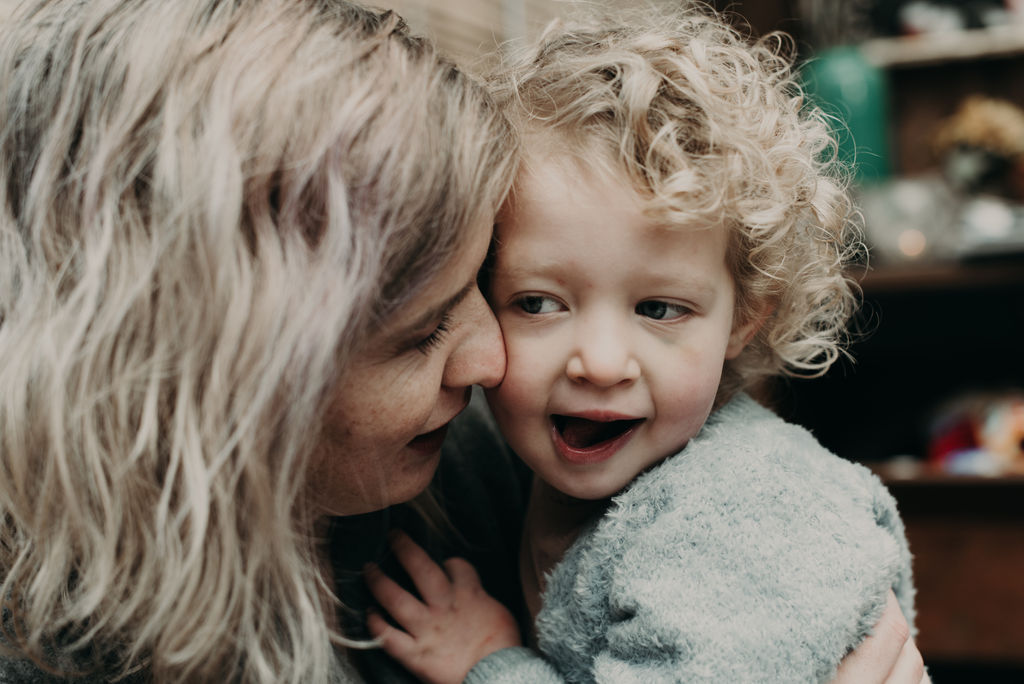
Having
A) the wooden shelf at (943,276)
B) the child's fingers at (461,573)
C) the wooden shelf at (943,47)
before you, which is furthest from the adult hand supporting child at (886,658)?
the wooden shelf at (943,47)

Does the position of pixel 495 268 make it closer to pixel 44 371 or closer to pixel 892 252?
pixel 44 371

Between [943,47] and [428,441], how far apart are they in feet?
7.99

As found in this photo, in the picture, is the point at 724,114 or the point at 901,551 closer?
the point at 724,114

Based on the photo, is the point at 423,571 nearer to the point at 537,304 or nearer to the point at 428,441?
the point at 428,441

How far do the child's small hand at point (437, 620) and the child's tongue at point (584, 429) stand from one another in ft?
0.76

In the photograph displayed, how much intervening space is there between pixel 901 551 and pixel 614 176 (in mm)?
551

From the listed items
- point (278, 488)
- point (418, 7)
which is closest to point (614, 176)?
point (278, 488)

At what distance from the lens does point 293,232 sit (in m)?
0.68

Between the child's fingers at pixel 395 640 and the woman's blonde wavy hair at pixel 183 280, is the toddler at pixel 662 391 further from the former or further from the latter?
the woman's blonde wavy hair at pixel 183 280

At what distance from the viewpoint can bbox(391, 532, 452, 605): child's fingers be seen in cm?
100

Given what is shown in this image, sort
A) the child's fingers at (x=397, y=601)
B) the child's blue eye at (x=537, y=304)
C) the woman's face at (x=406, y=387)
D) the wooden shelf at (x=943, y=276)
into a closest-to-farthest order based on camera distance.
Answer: the woman's face at (x=406, y=387)
the child's blue eye at (x=537, y=304)
the child's fingers at (x=397, y=601)
the wooden shelf at (x=943, y=276)

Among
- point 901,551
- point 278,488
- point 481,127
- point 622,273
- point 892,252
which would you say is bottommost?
point 892,252

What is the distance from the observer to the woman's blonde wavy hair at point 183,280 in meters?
0.66

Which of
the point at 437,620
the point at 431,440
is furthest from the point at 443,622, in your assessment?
the point at 431,440
